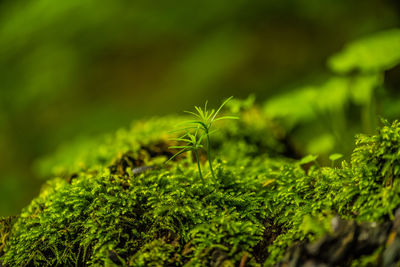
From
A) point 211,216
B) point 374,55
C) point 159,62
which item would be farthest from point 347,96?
point 159,62

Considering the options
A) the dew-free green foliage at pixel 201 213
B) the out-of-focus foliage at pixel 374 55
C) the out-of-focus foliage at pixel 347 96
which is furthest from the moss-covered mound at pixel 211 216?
the out-of-focus foliage at pixel 374 55

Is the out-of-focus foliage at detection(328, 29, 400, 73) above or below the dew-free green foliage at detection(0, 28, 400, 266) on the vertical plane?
above

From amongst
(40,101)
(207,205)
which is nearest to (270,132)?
(207,205)

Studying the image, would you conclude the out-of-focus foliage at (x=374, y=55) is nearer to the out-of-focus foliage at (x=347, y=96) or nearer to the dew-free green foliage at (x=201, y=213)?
the out-of-focus foliage at (x=347, y=96)

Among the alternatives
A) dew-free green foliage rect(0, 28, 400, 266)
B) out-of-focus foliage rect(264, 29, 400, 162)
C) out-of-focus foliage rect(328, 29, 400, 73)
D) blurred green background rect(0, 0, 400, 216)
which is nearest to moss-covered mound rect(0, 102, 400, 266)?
dew-free green foliage rect(0, 28, 400, 266)

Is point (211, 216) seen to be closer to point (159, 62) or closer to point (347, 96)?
point (347, 96)

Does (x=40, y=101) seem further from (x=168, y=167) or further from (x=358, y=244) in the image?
(x=358, y=244)

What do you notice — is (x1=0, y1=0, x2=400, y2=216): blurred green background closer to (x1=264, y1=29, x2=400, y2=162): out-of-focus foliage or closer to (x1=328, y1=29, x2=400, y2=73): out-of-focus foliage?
(x1=264, y1=29, x2=400, y2=162): out-of-focus foliage
